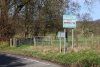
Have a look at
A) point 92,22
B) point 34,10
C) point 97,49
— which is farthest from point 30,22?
point 97,49

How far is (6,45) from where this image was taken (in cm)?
4325

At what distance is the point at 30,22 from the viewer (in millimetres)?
46312

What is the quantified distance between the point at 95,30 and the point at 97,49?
21.4 meters

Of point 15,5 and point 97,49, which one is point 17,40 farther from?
point 97,49

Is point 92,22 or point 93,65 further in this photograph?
point 92,22

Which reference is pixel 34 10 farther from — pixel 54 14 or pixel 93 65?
pixel 93 65

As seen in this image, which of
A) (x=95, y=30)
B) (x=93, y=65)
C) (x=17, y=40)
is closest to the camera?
(x=93, y=65)

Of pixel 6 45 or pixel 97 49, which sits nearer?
pixel 97 49

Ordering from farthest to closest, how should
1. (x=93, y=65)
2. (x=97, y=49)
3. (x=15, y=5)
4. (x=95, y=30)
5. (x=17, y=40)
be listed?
(x=95, y=30) → (x=15, y=5) → (x=17, y=40) → (x=97, y=49) → (x=93, y=65)

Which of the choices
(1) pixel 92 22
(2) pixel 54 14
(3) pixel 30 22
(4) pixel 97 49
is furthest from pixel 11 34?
(4) pixel 97 49

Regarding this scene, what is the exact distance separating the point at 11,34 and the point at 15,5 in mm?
3957

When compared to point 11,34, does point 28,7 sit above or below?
above

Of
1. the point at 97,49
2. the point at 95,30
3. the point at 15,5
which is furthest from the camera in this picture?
the point at 95,30

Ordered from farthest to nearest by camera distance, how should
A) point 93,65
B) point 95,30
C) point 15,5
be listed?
point 95,30
point 15,5
point 93,65
